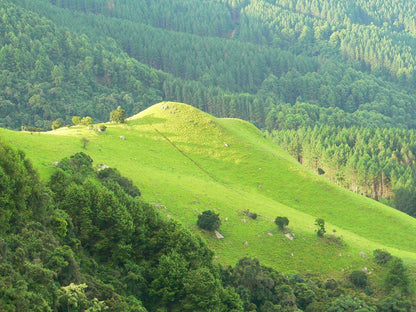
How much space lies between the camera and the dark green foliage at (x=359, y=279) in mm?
90000

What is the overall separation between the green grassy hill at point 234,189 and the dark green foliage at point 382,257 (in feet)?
7.58

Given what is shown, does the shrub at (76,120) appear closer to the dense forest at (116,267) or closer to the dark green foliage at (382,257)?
the dense forest at (116,267)

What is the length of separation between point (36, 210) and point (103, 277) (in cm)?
1207

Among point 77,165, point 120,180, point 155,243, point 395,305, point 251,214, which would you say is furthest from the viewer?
point 251,214

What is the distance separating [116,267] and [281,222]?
46453mm

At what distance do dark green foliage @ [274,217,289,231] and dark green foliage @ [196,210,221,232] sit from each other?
14.6 m

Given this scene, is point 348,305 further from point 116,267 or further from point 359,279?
point 116,267

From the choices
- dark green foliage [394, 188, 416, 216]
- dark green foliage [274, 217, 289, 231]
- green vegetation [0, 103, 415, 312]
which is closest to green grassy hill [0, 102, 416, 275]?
green vegetation [0, 103, 415, 312]

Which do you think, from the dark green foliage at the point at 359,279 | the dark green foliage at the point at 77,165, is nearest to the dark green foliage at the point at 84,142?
the dark green foliage at the point at 77,165

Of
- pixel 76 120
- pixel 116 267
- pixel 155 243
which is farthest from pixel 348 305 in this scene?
pixel 76 120

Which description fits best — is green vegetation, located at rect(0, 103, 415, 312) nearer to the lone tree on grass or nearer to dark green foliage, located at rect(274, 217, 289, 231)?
dark green foliage, located at rect(274, 217, 289, 231)

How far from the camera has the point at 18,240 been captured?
50.2 metres

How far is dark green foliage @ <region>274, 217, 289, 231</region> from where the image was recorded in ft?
329

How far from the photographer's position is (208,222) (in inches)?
3647
